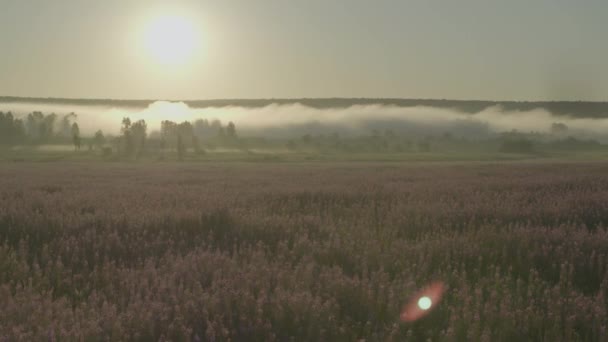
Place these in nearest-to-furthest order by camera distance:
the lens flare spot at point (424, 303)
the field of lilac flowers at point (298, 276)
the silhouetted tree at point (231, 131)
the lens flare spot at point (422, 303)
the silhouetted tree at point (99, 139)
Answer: the field of lilac flowers at point (298, 276) < the lens flare spot at point (422, 303) < the lens flare spot at point (424, 303) < the silhouetted tree at point (99, 139) < the silhouetted tree at point (231, 131)

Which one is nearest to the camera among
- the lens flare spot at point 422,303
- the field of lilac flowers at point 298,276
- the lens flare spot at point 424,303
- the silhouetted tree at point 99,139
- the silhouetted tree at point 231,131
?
the field of lilac flowers at point 298,276

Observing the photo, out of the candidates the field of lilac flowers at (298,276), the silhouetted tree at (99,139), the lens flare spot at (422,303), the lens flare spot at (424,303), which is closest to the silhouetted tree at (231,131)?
the silhouetted tree at (99,139)

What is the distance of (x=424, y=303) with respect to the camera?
369 cm

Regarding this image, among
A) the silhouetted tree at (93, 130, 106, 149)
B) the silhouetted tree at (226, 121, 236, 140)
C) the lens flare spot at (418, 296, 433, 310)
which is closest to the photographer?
the lens flare spot at (418, 296, 433, 310)

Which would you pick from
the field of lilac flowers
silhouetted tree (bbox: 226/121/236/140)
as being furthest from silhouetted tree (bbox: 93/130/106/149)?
the field of lilac flowers

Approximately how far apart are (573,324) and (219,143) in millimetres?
173322

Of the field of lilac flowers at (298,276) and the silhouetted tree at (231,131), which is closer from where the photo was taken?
the field of lilac flowers at (298,276)

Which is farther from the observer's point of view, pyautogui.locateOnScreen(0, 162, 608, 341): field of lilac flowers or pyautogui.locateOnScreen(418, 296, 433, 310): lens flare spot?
pyautogui.locateOnScreen(418, 296, 433, 310): lens flare spot

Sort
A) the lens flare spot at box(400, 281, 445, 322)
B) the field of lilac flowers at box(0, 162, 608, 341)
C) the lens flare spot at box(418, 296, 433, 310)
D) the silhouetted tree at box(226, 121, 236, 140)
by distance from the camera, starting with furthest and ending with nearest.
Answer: the silhouetted tree at box(226, 121, 236, 140) < the lens flare spot at box(418, 296, 433, 310) < the lens flare spot at box(400, 281, 445, 322) < the field of lilac flowers at box(0, 162, 608, 341)

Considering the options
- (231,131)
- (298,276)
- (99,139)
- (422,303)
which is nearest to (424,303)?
(422,303)

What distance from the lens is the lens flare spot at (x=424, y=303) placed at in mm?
3621

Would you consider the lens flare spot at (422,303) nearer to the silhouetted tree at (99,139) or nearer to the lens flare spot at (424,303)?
the lens flare spot at (424,303)

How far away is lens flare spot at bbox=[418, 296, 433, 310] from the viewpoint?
3621 millimetres

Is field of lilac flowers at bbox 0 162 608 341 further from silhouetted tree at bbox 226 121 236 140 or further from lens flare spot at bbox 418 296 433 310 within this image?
silhouetted tree at bbox 226 121 236 140
